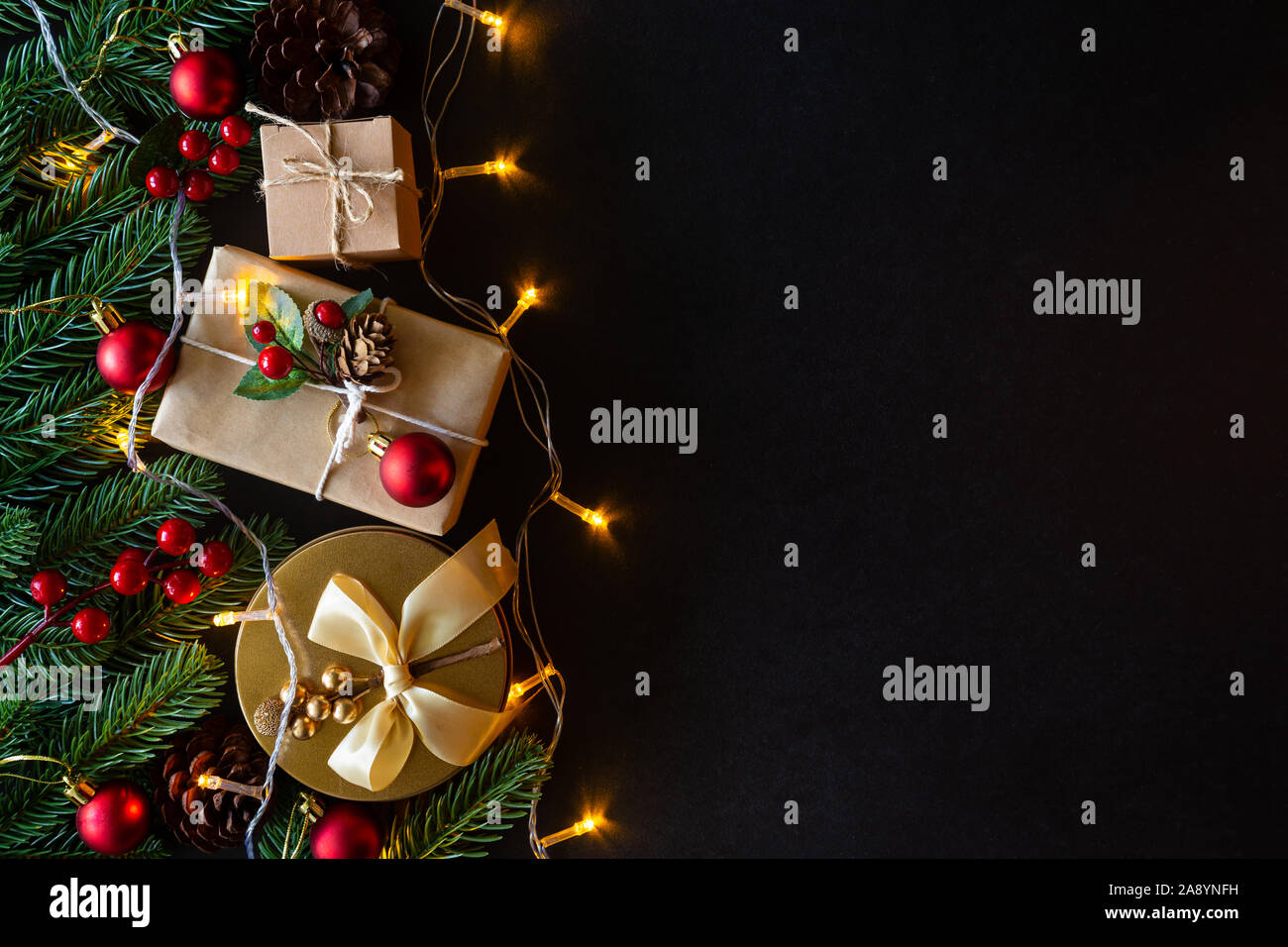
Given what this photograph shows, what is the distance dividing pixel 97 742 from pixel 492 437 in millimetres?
797

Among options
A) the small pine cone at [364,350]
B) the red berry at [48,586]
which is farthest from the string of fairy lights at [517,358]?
the red berry at [48,586]

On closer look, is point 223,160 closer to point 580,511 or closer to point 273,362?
point 273,362

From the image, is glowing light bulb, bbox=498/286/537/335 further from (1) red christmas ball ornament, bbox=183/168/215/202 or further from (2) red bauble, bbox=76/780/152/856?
(2) red bauble, bbox=76/780/152/856

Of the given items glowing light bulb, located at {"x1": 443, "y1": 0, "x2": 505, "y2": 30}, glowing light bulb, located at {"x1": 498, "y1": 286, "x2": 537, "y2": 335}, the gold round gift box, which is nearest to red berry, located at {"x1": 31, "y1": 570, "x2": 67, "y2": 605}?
the gold round gift box

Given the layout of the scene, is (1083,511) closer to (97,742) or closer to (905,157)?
(905,157)

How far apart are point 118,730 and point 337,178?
0.96 meters

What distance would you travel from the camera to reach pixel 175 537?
1316 mm

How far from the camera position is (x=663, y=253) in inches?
61.2

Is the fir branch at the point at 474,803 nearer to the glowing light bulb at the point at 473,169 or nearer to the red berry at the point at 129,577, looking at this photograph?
the red berry at the point at 129,577

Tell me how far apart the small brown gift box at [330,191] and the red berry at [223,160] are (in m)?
0.05

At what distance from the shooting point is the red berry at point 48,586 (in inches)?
50.3

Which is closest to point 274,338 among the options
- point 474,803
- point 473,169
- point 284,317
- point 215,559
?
point 284,317
